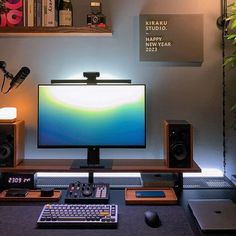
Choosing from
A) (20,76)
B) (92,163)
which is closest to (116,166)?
(92,163)

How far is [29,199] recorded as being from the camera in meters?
1.89

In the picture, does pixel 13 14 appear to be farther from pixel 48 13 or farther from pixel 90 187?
pixel 90 187

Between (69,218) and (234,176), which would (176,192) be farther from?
(69,218)

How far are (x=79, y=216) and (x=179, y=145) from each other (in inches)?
29.3

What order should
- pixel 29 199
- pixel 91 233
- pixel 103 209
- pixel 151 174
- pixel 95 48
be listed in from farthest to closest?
pixel 95 48
pixel 151 174
pixel 29 199
pixel 103 209
pixel 91 233

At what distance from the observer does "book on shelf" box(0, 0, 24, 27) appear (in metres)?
2.14

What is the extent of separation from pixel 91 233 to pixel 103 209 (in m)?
0.18

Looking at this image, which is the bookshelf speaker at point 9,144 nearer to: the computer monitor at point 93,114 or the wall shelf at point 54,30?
the computer monitor at point 93,114

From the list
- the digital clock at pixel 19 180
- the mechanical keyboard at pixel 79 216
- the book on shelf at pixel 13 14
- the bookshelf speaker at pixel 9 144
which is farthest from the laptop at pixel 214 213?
the book on shelf at pixel 13 14

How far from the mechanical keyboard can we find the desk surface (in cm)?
3

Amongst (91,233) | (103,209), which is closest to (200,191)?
(103,209)

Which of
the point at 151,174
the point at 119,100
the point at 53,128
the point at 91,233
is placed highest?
the point at 119,100

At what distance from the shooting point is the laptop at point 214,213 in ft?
4.99

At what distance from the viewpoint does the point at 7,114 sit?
2.15 metres
